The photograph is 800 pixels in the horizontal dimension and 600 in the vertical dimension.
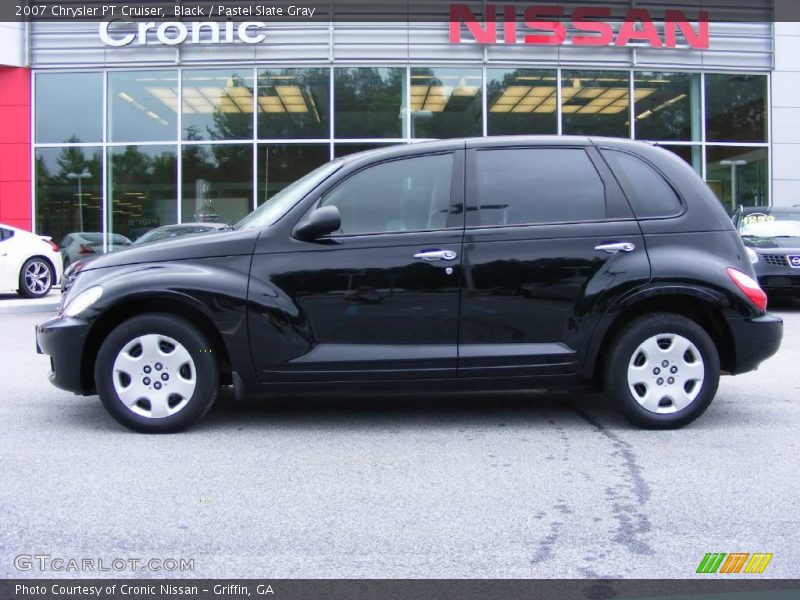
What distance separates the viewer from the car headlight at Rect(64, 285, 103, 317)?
198 inches

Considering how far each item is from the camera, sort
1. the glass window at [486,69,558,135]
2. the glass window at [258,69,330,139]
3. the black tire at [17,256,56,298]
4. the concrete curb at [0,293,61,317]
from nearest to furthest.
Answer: the concrete curb at [0,293,61,317], the black tire at [17,256,56,298], the glass window at [258,69,330,139], the glass window at [486,69,558,135]

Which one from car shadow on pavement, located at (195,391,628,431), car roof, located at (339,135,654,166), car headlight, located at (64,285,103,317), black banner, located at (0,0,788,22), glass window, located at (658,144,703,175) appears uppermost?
black banner, located at (0,0,788,22)

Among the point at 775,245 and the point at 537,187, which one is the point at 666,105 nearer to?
the point at 775,245

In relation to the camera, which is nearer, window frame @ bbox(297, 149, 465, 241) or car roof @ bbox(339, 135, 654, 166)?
window frame @ bbox(297, 149, 465, 241)

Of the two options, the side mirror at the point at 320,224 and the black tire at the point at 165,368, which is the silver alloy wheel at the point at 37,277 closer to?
the black tire at the point at 165,368

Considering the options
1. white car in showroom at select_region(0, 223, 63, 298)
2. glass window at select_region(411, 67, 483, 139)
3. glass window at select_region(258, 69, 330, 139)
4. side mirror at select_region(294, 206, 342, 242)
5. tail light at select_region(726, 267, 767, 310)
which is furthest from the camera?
glass window at select_region(411, 67, 483, 139)

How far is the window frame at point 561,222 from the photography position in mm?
5227

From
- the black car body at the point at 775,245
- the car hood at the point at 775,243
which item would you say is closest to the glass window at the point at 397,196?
the black car body at the point at 775,245

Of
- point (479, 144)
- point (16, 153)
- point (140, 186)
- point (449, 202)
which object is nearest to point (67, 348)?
point (449, 202)

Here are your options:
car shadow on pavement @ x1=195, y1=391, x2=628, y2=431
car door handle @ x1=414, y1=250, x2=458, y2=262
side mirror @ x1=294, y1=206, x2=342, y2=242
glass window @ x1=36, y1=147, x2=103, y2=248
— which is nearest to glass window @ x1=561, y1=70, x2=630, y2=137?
glass window @ x1=36, y1=147, x2=103, y2=248

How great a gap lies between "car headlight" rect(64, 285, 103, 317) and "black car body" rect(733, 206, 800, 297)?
10048mm

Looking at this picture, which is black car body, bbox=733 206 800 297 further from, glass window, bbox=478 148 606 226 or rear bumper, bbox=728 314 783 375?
glass window, bbox=478 148 606 226

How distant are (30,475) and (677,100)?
1914 centimetres

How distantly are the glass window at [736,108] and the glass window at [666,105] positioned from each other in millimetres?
348
